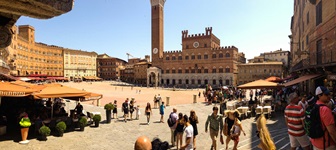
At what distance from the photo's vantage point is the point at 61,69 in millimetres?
79312

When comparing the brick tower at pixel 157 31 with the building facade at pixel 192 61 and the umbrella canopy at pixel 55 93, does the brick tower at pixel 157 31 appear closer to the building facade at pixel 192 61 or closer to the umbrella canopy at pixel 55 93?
the building facade at pixel 192 61

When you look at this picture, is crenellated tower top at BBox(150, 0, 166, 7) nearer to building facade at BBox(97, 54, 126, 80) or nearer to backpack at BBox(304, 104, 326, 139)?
building facade at BBox(97, 54, 126, 80)

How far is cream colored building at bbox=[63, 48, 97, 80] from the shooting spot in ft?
266

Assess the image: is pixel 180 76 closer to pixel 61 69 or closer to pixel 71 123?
pixel 61 69

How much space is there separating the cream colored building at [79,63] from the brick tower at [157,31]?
3354 cm

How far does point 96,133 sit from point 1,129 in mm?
3770

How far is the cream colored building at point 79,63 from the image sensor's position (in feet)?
266

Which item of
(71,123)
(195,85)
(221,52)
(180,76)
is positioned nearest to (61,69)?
(180,76)

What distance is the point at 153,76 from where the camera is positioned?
6925 centimetres

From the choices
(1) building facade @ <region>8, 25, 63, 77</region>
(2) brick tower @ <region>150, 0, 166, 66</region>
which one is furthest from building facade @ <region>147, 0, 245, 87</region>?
(1) building facade @ <region>8, 25, 63, 77</region>

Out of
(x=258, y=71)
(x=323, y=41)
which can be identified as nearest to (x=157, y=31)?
(x=258, y=71)

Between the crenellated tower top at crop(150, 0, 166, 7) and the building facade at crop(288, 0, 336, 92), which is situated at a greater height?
the crenellated tower top at crop(150, 0, 166, 7)

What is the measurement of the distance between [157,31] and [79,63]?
120 feet

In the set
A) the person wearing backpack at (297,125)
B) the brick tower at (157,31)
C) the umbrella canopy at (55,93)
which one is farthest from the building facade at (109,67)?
the person wearing backpack at (297,125)
